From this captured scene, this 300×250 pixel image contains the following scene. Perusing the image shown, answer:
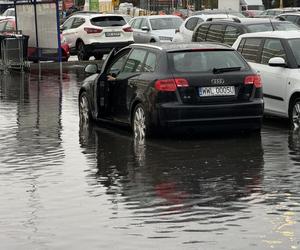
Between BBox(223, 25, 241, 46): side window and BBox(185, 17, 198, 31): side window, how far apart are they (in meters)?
8.91

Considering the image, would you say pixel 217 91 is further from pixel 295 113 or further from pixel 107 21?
pixel 107 21

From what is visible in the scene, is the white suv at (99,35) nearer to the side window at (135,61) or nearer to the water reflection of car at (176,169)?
the side window at (135,61)

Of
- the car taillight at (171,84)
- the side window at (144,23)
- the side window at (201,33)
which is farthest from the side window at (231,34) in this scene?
the side window at (144,23)

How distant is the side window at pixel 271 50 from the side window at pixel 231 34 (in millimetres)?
4749

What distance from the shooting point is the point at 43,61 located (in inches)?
1091

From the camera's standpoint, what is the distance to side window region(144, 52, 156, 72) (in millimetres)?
11781

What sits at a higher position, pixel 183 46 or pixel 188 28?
pixel 183 46

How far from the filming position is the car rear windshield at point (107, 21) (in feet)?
103

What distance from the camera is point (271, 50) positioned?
13.8 meters

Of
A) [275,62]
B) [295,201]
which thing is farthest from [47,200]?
[275,62]

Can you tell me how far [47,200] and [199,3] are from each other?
84.1 m

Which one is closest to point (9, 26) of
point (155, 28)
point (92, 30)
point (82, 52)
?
point (82, 52)

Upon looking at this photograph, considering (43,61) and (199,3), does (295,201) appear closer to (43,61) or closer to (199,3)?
(43,61)

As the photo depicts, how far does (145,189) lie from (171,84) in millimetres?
2909
